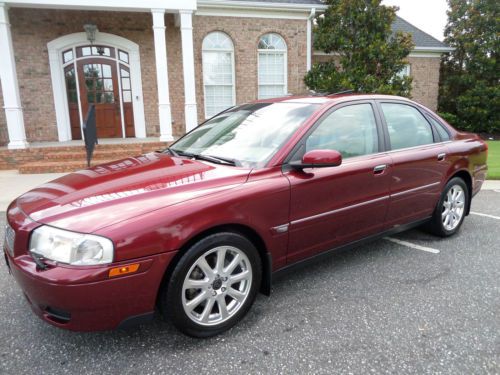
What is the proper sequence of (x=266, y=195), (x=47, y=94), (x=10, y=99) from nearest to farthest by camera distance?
(x=266, y=195)
(x=10, y=99)
(x=47, y=94)

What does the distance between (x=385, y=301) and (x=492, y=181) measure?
6.42 metres

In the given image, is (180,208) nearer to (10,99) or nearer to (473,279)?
(473,279)

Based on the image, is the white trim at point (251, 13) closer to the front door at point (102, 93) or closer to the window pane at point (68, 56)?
the front door at point (102, 93)

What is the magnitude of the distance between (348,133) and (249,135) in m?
0.87

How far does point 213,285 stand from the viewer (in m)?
2.34

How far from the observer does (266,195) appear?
2.50 m

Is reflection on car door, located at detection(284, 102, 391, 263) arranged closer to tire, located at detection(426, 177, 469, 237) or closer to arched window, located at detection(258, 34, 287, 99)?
tire, located at detection(426, 177, 469, 237)

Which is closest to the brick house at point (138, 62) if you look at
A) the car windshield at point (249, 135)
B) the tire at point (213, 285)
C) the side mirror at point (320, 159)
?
the car windshield at point (249, 135)

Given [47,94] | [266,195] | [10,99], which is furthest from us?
[47,94]

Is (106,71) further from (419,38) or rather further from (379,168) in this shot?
(419,38)

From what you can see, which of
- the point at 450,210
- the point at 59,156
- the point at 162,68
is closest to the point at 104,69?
the point at 162,68

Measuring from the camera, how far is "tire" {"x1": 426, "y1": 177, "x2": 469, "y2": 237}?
3943 millimetres

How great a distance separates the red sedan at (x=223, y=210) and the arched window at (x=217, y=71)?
8.73 metres

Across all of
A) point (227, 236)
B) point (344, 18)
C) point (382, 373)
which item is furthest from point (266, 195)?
point (344, 18)
